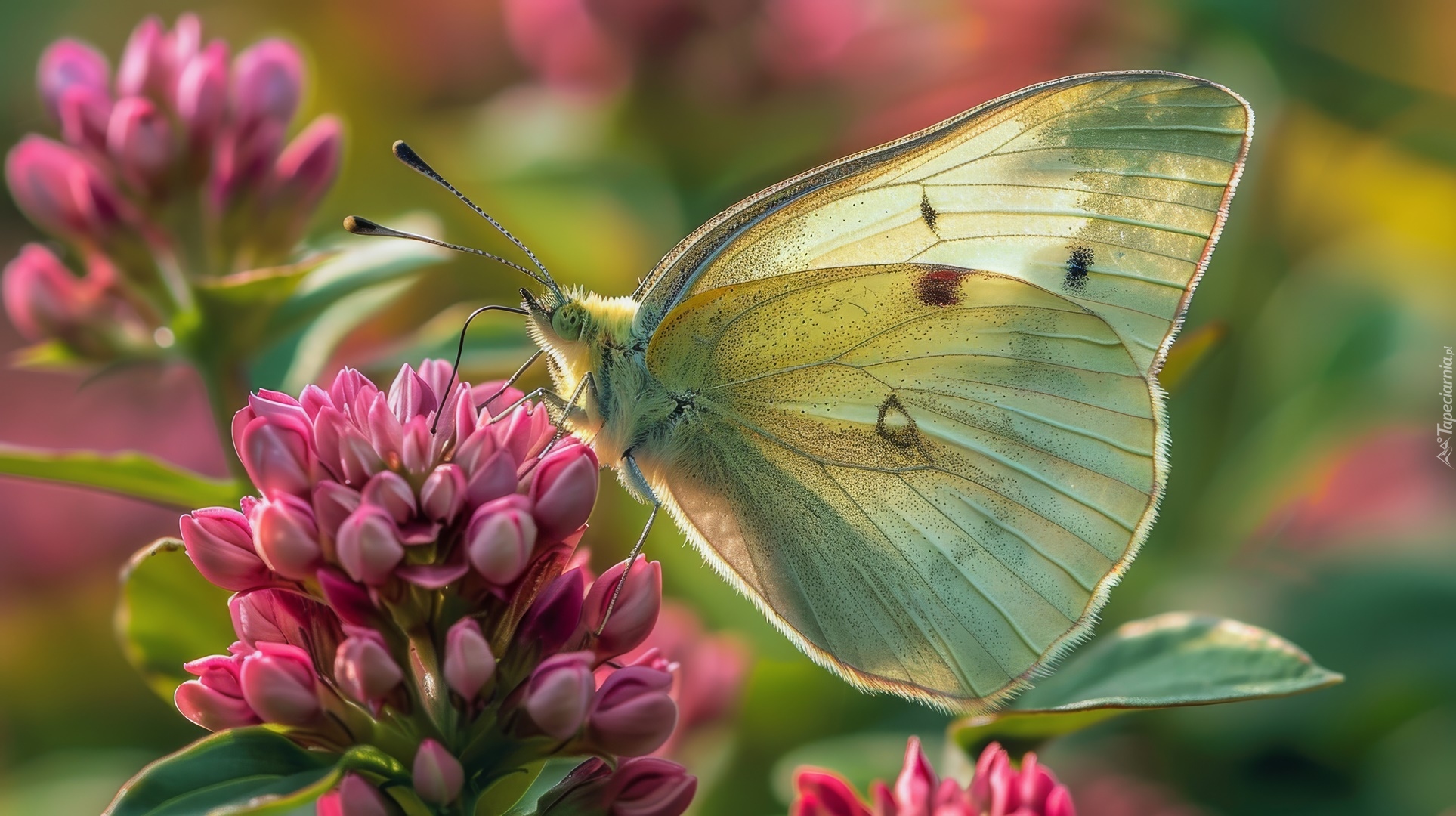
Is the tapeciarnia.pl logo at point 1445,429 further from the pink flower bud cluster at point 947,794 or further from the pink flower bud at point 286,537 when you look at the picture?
the pink flower bud at point 286,537

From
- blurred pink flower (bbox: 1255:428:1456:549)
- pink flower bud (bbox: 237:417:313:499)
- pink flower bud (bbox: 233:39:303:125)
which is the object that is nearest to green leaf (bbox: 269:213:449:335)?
pink flower bud (bbox: 233:39:303:125)

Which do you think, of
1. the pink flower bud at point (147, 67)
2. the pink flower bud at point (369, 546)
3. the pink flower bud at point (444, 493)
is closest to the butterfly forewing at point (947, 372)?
the pink flower bud at point (444, 493)

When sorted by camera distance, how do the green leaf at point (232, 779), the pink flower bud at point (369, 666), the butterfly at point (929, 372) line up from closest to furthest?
the green leaf at point (232, 779) → the pink flower bud at point (369, 666) → the butterfly at point (929, 372)

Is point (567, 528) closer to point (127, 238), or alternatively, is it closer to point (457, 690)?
point (457, 690)

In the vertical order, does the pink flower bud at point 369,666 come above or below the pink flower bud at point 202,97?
below

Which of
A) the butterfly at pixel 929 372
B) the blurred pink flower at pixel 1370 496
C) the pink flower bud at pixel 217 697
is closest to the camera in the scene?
the pink flower bud at pixel 217 697

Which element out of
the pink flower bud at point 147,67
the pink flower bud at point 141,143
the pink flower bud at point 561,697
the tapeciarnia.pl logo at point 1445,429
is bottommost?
the tapeciarnia.pl logo at point 1445,429

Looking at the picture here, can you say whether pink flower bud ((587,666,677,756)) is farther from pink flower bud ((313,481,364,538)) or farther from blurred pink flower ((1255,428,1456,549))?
blurred pink flower ((1255,428,1456,549))

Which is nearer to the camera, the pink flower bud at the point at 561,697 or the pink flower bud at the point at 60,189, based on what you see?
the pink flower bud at the point at 561,697

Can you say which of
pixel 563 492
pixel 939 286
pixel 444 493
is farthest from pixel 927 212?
pixel 444 493
